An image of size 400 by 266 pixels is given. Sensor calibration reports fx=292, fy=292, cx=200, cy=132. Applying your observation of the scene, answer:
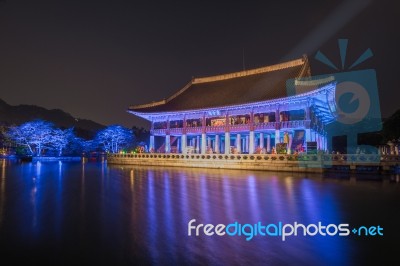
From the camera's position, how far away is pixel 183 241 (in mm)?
6836

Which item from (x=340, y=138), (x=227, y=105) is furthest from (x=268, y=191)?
(x=340, y=138)

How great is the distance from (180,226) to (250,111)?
1061 inches

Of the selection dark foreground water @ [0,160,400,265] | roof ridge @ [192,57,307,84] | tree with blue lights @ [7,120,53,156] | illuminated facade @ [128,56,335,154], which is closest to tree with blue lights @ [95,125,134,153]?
tree with blue lights @ [7,120,53,156]

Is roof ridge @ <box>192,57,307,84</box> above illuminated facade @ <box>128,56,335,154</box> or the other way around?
above

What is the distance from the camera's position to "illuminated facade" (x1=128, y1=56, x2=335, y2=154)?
1183 inches

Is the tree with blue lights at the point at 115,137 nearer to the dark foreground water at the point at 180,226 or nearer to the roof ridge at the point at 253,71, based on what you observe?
the roof ridge at the point at 253,71

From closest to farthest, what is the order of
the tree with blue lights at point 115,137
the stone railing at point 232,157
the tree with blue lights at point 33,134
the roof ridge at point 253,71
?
the stone railing at point 232,157
the roof ridge at point 253,71
the tree with blue lights at point 33,134
the tree with blue lights at point 115,137

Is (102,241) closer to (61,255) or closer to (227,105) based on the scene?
(61,255)

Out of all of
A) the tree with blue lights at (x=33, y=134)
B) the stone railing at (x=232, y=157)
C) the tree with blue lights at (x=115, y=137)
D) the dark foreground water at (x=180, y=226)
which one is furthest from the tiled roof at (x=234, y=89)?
the tree with blue lights at (x=33, y=134)

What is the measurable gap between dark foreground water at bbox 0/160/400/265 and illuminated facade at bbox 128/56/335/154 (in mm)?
16690

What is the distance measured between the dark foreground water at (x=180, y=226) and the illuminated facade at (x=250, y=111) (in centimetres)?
1669

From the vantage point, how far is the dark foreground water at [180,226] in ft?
19.4

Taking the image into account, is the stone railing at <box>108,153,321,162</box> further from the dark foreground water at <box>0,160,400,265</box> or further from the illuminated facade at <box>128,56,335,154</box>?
the dark foreground water at <box>0,160,400,265</box>

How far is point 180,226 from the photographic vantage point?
8172 millimetres
